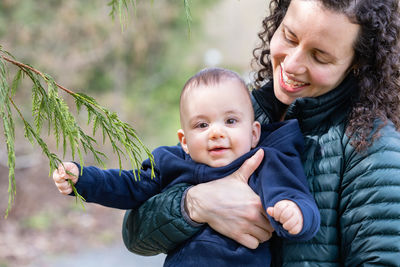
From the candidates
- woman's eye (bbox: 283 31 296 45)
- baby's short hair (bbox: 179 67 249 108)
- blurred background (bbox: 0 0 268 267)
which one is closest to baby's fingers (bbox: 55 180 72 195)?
baby's short hair (bbox: 179 67 249 108)

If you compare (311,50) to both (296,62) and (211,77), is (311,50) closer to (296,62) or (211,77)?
(296,62)

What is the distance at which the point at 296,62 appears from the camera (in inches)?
80.4

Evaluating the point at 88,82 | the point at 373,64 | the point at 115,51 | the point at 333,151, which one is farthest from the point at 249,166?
the point at 115,51

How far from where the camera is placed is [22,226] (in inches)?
271

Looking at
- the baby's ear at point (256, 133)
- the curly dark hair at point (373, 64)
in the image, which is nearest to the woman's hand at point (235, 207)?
the baby's ear at point (256, 133)

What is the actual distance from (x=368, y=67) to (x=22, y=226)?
5.93 m

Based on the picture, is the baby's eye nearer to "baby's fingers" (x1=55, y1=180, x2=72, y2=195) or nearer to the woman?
the woman

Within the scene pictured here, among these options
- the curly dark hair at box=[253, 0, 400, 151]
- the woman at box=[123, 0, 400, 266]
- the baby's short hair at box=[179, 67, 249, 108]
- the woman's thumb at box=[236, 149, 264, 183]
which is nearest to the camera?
the woman at box=[123, 0, 400, 266]

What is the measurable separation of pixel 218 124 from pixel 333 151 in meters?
0.48

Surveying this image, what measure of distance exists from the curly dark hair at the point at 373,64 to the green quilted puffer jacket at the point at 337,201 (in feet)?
0.17

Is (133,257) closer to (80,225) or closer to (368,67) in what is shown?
(80,225)

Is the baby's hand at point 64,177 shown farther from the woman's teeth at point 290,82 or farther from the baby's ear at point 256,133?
the woman's teeth at point 290,82

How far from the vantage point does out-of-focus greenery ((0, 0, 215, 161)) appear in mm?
7660

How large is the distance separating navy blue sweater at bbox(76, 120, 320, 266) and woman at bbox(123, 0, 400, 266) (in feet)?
0.15
